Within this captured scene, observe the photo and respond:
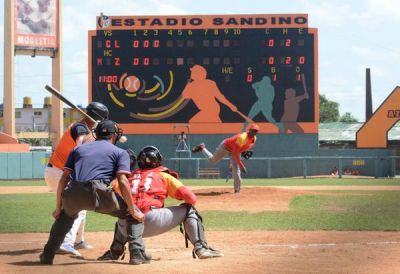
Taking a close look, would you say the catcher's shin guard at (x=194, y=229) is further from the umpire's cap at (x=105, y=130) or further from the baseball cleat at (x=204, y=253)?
the umpire's cap at (x=105, y=130)

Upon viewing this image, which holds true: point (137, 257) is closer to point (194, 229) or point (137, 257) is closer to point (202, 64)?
point (194, 229)

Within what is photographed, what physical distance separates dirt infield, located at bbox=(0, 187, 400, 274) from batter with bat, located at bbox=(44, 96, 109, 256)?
241mm

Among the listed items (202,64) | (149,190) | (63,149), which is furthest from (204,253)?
(202,64)

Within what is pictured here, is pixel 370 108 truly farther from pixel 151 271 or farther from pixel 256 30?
pixel 151 271

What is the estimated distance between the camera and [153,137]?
35.9 m

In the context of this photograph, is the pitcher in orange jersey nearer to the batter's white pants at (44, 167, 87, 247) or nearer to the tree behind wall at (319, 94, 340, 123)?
the batter's white pants at (44, 167, 87, 247)

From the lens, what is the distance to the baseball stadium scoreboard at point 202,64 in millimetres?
33000

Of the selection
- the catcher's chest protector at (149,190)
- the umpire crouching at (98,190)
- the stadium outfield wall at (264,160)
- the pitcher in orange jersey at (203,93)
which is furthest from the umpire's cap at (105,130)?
the stadium outfield wall at (264,160)

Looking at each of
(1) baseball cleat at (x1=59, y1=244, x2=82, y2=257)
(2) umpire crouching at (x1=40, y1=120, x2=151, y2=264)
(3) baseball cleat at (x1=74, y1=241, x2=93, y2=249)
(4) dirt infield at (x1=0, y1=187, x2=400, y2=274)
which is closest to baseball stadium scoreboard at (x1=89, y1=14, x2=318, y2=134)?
(4) dirt infield at (x1=0, y1=187, x2=400, y2=274)

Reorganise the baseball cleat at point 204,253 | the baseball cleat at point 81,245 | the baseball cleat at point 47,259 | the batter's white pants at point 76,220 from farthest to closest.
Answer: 1. the baseball cleat at point 81,245
2. the batter's white pants at point 76,220
3. the baseball cleat at point 204,253
4. the baseball cleat at point 47,259

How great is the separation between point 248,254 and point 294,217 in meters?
5.14

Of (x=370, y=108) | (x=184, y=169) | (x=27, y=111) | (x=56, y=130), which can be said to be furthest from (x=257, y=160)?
(x=27, y=111)

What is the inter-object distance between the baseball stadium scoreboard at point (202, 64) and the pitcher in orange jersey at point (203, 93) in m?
0.04

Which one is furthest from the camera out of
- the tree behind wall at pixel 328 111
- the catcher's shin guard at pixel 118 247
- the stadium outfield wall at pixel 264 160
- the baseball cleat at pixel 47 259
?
the tree behind wall at pixel 328 111
